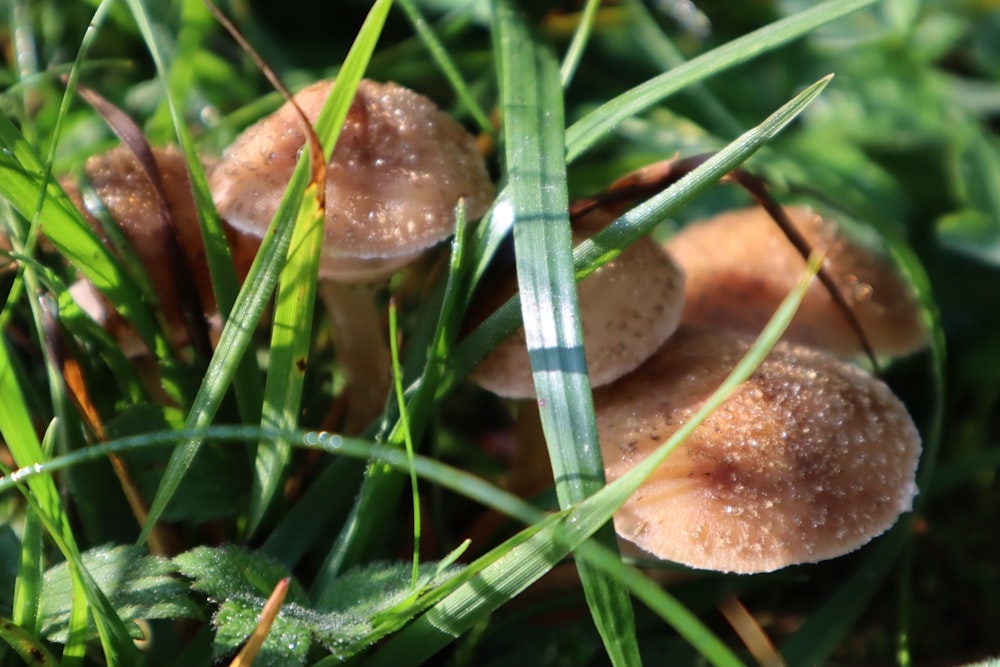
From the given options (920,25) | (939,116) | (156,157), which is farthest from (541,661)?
(920,25)

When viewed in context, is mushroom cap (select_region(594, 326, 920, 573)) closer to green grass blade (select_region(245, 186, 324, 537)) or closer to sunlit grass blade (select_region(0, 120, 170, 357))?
green grass blade (select_region(245, 186, 324, 537))

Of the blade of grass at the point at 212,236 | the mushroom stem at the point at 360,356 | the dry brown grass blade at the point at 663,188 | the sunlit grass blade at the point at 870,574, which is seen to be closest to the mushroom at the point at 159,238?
the blade of grass at the point at 212,236

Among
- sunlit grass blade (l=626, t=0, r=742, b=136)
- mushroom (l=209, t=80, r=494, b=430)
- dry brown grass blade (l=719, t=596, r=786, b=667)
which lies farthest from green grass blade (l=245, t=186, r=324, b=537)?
sunlit grass blade (l=626, t=0, r=742, b=136)

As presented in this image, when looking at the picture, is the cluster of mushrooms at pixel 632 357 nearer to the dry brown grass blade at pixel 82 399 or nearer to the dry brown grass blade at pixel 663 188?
the dry brown grass blade at pixel 663 188

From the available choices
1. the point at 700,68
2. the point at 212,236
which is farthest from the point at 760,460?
the point at 212,236

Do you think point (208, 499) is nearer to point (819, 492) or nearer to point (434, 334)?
point (434, 334)
